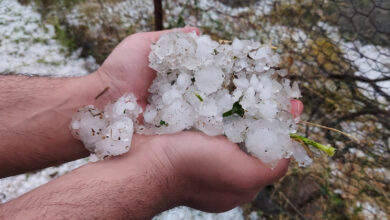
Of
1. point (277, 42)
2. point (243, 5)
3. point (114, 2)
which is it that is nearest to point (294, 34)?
point (277, 42)

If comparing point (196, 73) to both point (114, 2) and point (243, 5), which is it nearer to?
point (243, 5)

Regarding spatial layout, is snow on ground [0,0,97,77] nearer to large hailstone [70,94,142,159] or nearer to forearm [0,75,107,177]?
forearm [0,75,107,177]

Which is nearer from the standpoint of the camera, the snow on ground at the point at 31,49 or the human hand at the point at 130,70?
the human hand at the point at 130,70

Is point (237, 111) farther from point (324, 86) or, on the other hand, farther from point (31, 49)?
point (31, 49)

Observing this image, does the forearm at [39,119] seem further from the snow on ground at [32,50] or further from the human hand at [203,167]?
the snow on ground at [32,50]

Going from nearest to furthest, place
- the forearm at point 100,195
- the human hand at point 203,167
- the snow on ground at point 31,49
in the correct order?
the forearm at point 100,195
the human hand at point 203,167
the snow on ground at point 31,49

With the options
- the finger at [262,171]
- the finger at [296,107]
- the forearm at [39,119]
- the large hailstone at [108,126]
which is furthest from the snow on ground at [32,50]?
the finger at [262,171]

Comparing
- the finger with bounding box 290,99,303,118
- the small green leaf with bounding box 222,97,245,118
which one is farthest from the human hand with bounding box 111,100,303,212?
the finger with bounding box 290,99,303,118

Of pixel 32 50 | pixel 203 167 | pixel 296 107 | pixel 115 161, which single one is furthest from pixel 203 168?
pixel 32 50
